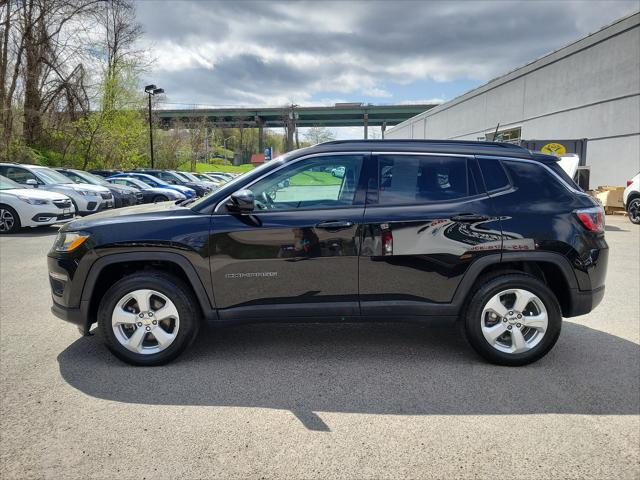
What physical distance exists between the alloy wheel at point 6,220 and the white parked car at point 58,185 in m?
1.17

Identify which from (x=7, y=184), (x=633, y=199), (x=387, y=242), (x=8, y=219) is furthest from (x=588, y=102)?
(x=8, y=219)

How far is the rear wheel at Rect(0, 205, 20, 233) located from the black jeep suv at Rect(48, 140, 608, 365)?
9.22m

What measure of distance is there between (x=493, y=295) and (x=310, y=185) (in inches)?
66.6

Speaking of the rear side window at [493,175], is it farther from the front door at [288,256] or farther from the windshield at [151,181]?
the windshield at [151,181]

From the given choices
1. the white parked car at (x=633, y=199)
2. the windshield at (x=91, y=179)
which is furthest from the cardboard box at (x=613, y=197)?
the windshield at (x=91, y=179)

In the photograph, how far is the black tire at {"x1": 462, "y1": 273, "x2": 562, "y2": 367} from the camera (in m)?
3.67

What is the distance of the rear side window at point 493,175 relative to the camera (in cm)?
377

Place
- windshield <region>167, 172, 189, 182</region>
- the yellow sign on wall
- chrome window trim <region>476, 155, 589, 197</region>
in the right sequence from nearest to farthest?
chrome window trim <region>476, 155, 589, 197</region>
the yellow sign on wall
windshield <region>167, 172, 189, 182</region>

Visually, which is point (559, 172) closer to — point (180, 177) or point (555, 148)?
point (555, 148)

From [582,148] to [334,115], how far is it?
72.1 metres

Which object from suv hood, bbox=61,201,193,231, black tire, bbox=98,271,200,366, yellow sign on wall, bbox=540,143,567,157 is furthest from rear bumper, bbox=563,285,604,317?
yellow sign on wall, bbox=540,143,567,157

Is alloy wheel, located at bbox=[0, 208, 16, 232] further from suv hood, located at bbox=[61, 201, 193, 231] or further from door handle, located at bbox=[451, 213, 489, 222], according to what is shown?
door handle, located at bbox=[451, 213, 489, 222]

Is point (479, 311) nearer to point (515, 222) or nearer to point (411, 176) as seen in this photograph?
point (515, 222)

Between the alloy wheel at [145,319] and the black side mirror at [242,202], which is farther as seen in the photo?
the alloy wheel at [145,319]
